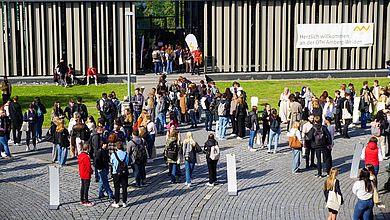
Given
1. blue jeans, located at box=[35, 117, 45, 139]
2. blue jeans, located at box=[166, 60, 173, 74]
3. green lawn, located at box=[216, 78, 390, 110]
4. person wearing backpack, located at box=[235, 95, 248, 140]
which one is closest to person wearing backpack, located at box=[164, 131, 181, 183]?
person wearing backpack, located at box=[235, 95, 248, 140]

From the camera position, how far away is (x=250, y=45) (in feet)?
129

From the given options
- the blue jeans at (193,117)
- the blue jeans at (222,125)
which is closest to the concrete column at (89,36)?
the blue jeans at (193,117)

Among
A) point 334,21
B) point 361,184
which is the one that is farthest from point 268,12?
point 361,184

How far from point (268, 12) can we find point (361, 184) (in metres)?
26.3

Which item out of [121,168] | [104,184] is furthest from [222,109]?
[121,168]

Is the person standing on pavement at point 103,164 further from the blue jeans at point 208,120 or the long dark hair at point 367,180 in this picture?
the blue jeans at point 208,120

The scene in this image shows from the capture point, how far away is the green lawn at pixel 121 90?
32.5 m

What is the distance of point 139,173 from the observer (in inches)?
692

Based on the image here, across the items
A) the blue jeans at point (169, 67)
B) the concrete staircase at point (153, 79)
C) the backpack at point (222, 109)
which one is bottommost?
the backpack at point (222, 109)

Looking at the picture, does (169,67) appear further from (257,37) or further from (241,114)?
(241,114)

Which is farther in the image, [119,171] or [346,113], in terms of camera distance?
[346,113]

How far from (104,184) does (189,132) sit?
3.61 m

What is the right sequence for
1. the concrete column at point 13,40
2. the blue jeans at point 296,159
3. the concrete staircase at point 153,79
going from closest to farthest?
the blue jeans at point 296,159, the concrete staircase at point 153,79, the concrete column at point 13,40

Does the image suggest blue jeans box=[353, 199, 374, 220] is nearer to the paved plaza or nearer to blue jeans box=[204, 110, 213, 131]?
the paved plaza
